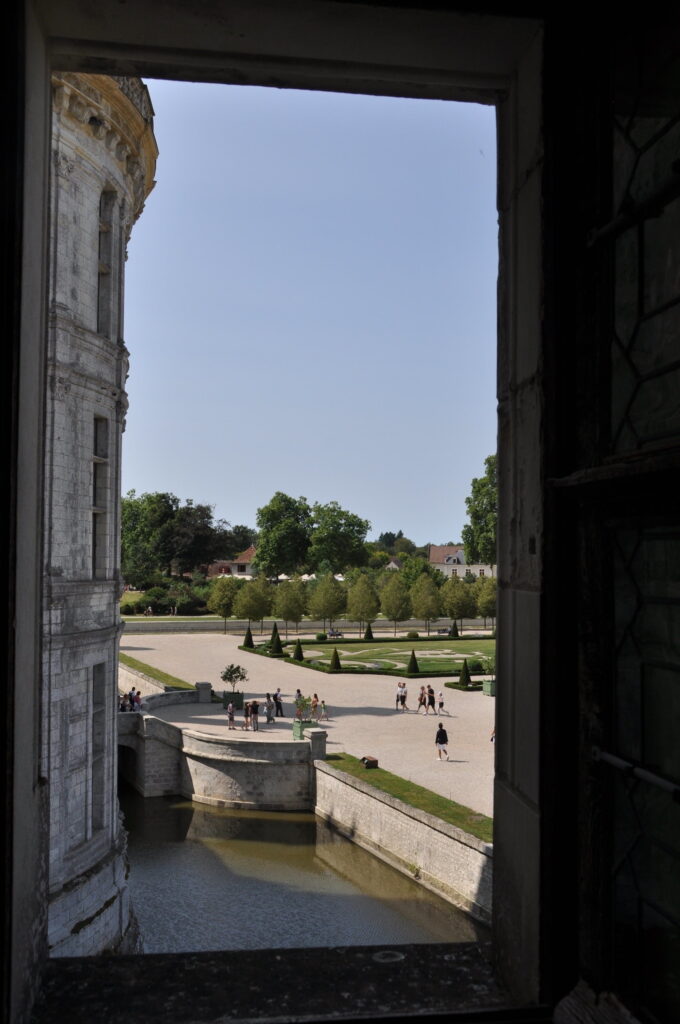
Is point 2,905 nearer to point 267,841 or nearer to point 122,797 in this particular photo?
point 267,841

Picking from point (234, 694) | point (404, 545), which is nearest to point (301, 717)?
point (234, 694)

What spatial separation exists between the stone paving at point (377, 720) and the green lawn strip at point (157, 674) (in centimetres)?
61

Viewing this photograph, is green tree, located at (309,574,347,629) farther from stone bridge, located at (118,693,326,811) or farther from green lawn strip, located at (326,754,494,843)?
green lawn strip, located at (326,754,494,843)

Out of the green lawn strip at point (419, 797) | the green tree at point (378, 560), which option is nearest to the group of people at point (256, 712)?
the green lawn strip at point (419, 797)

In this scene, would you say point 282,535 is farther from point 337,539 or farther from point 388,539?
point 388,539

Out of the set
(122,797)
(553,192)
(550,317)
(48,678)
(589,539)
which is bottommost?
(122,797)

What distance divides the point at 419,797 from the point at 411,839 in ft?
3.30

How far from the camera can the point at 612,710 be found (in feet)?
6.95

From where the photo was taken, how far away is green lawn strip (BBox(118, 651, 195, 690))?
3250 cm

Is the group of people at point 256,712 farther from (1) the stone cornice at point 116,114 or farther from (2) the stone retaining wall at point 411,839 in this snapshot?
(1) the stone cornice at point 116,114

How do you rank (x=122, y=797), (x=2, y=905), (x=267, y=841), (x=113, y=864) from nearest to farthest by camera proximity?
(x=2, y=905)
(x=113, y=864)
(x=267, y=841)
(x=122, y=797)

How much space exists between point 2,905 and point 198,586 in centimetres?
6496

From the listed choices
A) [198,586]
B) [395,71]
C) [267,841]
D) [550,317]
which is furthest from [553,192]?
[198,586]

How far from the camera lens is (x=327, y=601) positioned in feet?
160
